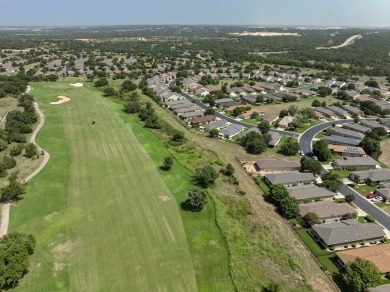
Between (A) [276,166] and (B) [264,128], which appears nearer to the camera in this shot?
(A) [276,166]

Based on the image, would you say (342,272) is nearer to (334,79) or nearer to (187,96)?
(187,96)

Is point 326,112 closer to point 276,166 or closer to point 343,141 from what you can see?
point 343,141

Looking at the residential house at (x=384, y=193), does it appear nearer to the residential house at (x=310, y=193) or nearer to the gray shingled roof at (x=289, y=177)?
the residential house at (x=310, y=193)

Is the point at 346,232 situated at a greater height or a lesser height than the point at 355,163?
lesser

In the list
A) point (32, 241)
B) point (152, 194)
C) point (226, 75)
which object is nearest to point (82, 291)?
point (32, 241)

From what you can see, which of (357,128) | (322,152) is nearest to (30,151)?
(322,152)

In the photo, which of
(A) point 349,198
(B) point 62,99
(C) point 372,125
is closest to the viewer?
(A) point 349,198
